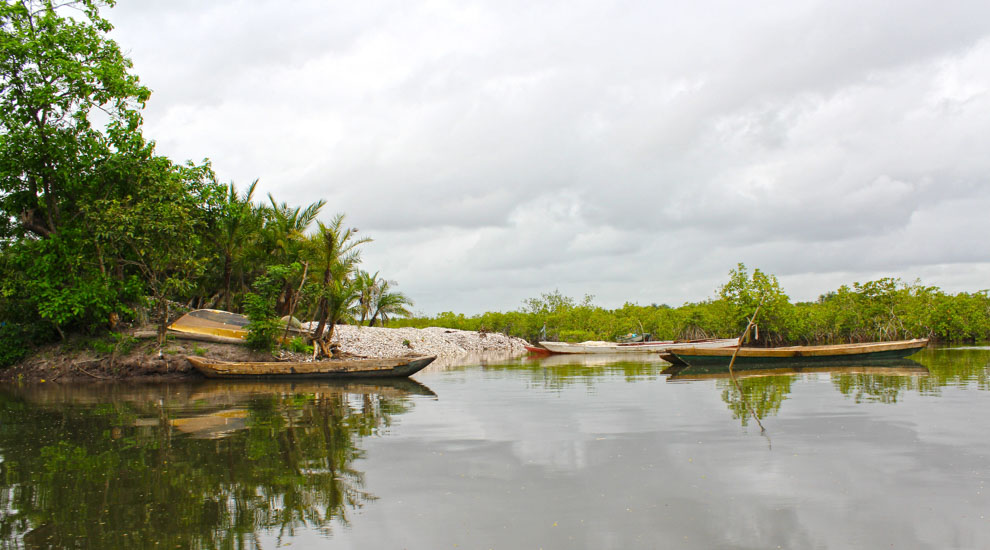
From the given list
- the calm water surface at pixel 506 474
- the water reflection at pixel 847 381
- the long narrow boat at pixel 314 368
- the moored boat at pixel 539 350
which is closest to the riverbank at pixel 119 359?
the long narrow boat at pixel 314 368

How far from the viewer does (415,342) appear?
41531mm

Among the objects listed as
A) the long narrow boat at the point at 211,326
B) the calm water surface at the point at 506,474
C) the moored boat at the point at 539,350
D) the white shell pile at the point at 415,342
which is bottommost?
the calm water surface at the point at 506,474

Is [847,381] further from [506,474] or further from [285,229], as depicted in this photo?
[285,229]

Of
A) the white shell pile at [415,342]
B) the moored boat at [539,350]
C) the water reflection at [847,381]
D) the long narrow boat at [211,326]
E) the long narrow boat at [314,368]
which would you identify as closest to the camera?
the water reflection at [847,381]

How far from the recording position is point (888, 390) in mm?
15312

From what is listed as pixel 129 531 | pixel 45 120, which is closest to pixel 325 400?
pixel 129 531

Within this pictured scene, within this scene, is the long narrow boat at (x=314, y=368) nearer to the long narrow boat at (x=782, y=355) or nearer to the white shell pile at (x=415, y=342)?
the white shell pile at (x=415, y=342)

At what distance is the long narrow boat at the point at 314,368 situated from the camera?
65.4ft

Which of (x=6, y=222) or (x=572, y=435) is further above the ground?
(x=6, y=222)

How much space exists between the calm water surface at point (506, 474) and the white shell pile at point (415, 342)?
1564 cm

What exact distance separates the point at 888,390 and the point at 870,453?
8559 millimetres

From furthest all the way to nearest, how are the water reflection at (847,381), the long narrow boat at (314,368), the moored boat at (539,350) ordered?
the moored boat at (539,350) < the long narrow boat at (314,368) < the water reflection at (847,381)

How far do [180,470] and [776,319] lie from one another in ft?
128

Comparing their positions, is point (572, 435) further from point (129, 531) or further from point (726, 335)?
point (726, 335)
